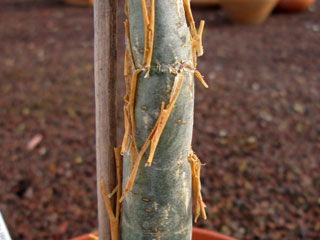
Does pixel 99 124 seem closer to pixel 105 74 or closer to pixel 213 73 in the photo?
pixel 105 74

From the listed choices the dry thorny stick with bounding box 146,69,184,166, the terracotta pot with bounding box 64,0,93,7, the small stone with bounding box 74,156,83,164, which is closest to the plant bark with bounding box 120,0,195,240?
the dry thorny stick with bounding box 146,69,184,166

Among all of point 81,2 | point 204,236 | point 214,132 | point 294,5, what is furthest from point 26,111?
point 294,5

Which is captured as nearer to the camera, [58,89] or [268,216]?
[268,216]

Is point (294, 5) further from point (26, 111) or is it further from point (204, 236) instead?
point (204, 236)

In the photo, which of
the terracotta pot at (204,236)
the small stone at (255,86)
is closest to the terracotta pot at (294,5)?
the small stone at (255,86)

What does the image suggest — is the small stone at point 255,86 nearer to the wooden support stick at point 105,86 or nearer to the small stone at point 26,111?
the small stone at point 26,111

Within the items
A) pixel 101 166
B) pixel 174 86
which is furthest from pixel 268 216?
pixel 174 86
